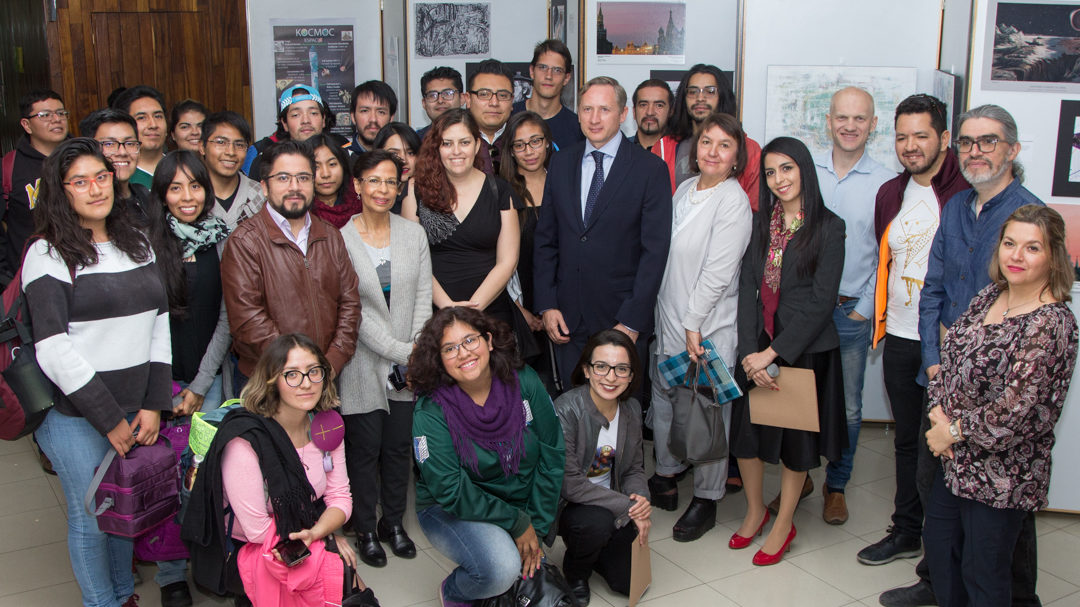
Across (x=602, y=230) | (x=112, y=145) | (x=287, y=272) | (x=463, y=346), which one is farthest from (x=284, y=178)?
(x=602, y=230)

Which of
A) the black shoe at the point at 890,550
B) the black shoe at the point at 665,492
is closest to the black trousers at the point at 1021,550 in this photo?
the black shoe at the point at 890,550

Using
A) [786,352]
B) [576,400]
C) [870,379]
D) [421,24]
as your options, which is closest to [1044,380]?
[786,352]

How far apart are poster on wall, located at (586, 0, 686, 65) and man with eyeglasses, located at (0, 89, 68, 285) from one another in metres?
2.89

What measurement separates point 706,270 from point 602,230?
468mm

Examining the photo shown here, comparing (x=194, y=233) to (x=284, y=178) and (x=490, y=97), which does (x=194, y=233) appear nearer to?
(x=284, y=178)

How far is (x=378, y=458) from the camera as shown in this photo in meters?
3.69

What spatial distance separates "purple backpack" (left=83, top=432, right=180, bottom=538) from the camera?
284 cm

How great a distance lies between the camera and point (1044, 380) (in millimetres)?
2494

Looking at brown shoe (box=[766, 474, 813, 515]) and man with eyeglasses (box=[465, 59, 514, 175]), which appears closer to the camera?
brown shoe (box=[766, 474, 813, 515])

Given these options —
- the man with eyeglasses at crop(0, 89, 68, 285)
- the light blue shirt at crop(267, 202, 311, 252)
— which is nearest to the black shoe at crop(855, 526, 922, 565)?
the light blue shirt at crop(267, 202, 311, 252)

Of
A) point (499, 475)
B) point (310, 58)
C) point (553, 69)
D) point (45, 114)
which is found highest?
point (310, 58)

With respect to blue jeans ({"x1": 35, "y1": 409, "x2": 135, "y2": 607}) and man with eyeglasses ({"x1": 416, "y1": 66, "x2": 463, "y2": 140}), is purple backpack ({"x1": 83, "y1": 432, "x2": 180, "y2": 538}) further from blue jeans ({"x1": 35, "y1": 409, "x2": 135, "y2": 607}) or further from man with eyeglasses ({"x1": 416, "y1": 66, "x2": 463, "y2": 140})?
man with eyeglasses ({"x1": 416, "y1": 66, "x2": 463, "y2": 140})

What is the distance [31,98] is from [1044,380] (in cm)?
450

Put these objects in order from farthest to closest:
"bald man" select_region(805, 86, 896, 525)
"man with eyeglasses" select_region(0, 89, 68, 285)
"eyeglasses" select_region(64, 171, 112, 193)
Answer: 1. "man with eyeglasses" select_region(0, 89, 68, 285)
2. "bald man" select_region(805, 86, 896, 525)
3. "eyeglasses" select_region(64, 171, 112, 193)
